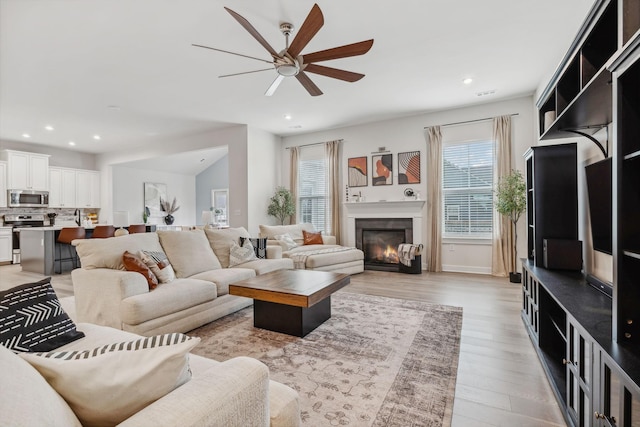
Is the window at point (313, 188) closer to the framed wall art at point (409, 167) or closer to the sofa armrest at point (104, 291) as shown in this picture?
the framed wall art at point (409, 167)

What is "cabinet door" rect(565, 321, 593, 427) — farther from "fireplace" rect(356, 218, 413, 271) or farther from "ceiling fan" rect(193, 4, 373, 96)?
"fireplace" rect(356, 218, 413, 271)

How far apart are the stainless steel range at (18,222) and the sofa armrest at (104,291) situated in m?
6.16

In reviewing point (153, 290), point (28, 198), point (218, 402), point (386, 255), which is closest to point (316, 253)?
point (386, 255)

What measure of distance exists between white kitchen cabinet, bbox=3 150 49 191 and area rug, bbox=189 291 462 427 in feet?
25.0

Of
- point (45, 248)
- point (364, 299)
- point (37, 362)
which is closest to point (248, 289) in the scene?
point (364, 299)

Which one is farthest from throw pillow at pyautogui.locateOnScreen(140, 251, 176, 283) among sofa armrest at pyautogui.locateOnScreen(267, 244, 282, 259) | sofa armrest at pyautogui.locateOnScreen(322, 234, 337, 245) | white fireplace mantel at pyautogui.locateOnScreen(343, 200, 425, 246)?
white fireplace mantel at pyautogui.locateOnScreen(343, 200, 425, 246)

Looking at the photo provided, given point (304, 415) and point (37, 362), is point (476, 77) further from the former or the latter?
point (37, 362)

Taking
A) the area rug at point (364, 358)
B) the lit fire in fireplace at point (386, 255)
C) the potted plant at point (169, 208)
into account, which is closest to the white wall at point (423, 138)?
the lit fire in fireplace at point (386, 255)

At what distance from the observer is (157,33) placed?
318 centimetres

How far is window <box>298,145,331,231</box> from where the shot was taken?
711cm

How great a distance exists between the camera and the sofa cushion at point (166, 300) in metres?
2.50

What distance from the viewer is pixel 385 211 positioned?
620 centimetres

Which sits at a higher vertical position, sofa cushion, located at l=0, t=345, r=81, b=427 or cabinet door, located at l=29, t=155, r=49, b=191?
cabinet door, located at l=29, t=155, r=49, b=191

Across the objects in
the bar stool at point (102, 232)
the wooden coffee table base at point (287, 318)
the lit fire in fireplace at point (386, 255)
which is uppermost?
the bar stool at point (102, 232)
